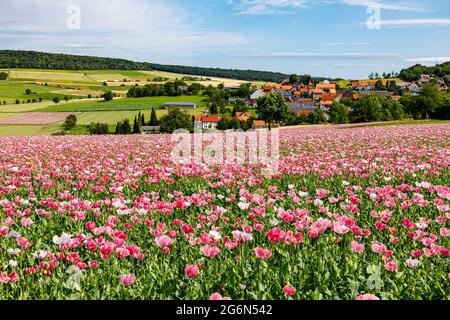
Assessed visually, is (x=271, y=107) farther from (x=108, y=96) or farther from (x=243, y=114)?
(x=108, y=96)

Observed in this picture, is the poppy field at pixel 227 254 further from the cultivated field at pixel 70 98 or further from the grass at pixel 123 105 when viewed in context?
the grass at pixel 123 105

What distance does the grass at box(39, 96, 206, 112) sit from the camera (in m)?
100

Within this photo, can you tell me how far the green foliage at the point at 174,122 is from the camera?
84.5 m

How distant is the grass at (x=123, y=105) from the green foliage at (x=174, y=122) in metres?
20.1

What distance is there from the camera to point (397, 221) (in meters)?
4.89

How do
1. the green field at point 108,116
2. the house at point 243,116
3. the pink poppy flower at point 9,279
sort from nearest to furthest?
the pink poppy flower at point 9,279
the green field at point 108,116
the house at point 243,116

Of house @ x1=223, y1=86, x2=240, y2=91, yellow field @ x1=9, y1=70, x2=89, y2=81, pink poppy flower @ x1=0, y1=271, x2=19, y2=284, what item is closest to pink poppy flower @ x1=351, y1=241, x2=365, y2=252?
pink poppy flower @ x1=0, y1=271, x2=19, y2=284

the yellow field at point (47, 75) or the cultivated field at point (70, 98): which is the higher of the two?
the yellow field at point (47, 75)

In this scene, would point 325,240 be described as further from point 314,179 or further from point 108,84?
point 108,84

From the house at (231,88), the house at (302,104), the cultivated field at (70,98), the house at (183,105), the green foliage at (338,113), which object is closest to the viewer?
the cultivated field at (70,98)

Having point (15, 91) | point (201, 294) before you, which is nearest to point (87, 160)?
point (201, 294)

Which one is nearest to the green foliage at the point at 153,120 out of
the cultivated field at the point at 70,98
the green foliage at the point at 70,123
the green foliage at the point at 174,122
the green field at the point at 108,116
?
the green field at the point at 108,116

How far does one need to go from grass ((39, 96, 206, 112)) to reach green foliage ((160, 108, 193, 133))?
20.1 m

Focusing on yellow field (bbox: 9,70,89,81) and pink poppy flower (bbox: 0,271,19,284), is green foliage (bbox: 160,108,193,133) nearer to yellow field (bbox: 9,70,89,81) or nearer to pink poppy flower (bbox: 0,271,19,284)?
yellow field (bbox: 9,70,89,81)
